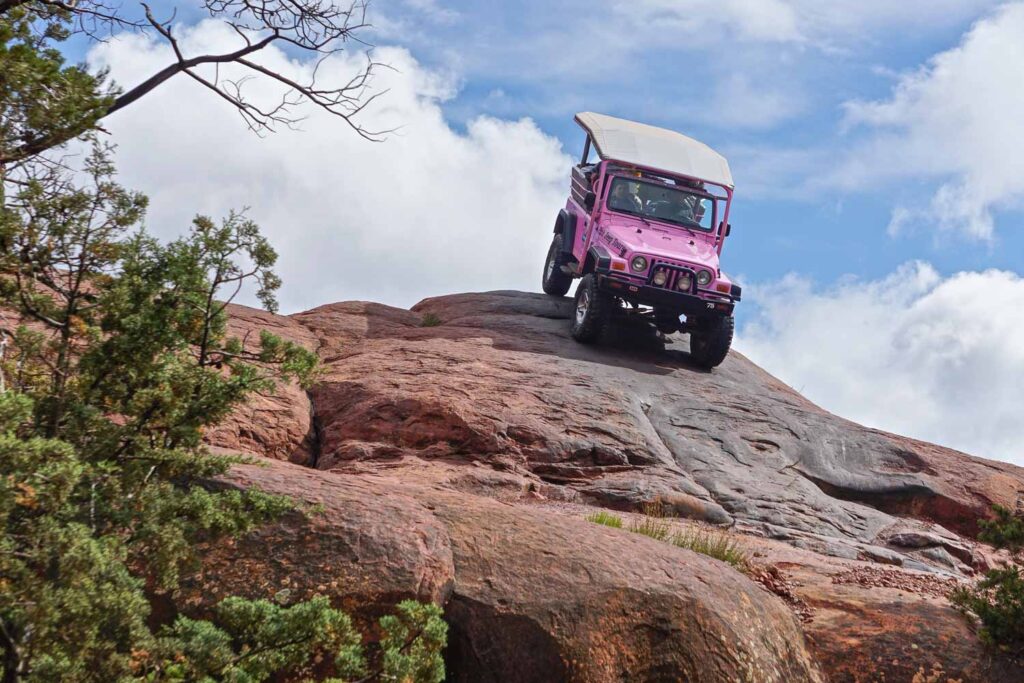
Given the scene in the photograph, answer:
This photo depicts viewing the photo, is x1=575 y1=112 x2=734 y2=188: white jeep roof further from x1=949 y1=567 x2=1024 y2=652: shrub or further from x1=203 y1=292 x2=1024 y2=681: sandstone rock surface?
x1=949 y1=567 x2=1024 y2=652: shrub

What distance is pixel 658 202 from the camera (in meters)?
17.0

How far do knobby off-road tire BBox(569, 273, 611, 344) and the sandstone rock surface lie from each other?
11.5 inches

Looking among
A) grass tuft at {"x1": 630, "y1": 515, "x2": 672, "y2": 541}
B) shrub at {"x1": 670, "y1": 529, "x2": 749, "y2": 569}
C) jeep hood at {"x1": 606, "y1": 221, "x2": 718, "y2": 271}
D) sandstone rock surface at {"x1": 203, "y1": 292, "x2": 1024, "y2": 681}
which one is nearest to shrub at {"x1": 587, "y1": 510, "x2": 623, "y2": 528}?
grass tuft at {"x1": 630, "y1": 515, "x2": 672, "y2": 541}

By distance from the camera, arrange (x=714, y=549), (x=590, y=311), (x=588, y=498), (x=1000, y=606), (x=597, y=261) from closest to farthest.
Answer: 1. (x=1000, y=606)
2. (x=714, y=549)
3. (x=588, y=498)
4. (x=597, y=261)
5. (x=590, y=311)

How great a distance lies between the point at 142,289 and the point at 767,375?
1536cm

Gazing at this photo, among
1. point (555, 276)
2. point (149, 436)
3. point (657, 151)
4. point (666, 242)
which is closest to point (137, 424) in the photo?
point (149, 436)

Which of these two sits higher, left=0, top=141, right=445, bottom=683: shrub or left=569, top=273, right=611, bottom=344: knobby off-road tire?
left=569, top=273, right=611, bottom=344: knobby off-road tire

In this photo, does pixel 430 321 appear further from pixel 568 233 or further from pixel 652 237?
pixel 652 237

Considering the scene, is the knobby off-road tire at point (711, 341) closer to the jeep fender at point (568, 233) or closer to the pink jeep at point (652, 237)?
the pink jeep at point (652, 237)

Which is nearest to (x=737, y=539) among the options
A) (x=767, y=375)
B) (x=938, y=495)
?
(x=938, y=495)

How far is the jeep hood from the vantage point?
15672 mm

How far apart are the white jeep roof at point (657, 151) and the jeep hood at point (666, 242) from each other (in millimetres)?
1029

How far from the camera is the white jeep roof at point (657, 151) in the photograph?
55.4 feet

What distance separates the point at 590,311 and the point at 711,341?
7.32ft
